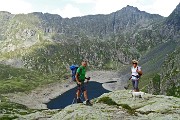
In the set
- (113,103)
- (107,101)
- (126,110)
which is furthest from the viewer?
(107,101)

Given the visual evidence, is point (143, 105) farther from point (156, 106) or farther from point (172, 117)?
point (172, 117)

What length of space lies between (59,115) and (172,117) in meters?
11.5

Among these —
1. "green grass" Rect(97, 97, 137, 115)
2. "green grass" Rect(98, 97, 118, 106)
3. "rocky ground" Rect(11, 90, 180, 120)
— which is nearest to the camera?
"rocky ground" Rect(11, 90, 180, 120)

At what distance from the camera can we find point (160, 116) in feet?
104

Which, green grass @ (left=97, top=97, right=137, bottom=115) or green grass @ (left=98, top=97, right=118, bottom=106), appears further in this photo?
green grass @ (left=98, top=97, right=118, bottom=106)

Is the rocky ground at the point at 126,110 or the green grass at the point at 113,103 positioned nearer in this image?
the rocky ground at the point at 126,110

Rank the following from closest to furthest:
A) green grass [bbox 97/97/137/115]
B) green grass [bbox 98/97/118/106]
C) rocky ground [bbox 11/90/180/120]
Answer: rocky ground [bbox 11/90/180/120] < green grass [bbox 97/97/137/115] < green grass [bbox 98/97/118/106]

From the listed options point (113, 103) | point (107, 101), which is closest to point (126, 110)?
point (113, 103)

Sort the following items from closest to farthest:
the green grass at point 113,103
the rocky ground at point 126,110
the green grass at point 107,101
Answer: the rocky ground at point 126,110, the green grass at point 113,103, the green grass at point 107,101

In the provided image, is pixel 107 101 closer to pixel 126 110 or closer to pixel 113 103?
pixel 113 103

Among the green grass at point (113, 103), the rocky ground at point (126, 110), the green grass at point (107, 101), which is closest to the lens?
the rocky ground at point (126, 110)

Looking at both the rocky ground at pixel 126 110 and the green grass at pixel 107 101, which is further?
the green grass at pixel 107 101

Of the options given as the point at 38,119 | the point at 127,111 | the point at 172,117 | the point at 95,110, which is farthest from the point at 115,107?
the point at 38,119

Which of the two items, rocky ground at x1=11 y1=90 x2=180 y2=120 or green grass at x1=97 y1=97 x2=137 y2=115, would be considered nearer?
rocky ground at x1=11 y1=90 x2=180 y2=120
